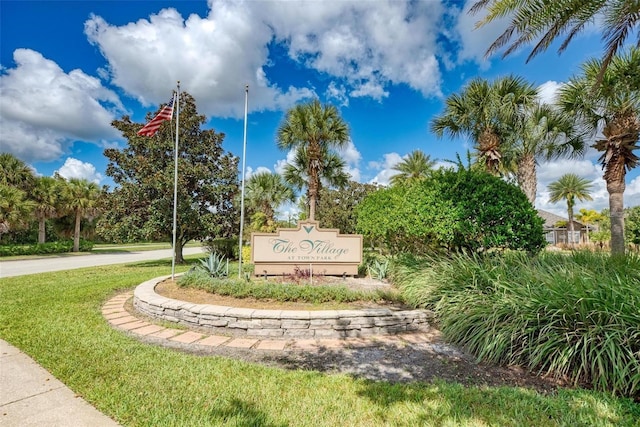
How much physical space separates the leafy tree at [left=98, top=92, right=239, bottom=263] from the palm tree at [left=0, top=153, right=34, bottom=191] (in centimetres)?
1240

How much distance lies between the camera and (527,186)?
12945 mm

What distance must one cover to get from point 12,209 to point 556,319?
23.7 meters

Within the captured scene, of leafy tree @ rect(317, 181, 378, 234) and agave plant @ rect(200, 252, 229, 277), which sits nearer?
agave plant @ rect(200, 252, 229, 277)

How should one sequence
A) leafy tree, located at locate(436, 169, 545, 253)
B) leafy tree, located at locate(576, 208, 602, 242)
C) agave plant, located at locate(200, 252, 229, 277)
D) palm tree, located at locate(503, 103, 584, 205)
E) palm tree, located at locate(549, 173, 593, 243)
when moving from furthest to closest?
1. leafy tree, located at locate(576, 208, 602, 242)
2. palm tree, located at locate(549, 173, 593, 243)
3. palm tree, located at locate(503, 103, 584, 205)
4. agave plant, located at locate(200, 252, 229, 277)
5. leafy tree, located at locate(436, 169, 545, 253)

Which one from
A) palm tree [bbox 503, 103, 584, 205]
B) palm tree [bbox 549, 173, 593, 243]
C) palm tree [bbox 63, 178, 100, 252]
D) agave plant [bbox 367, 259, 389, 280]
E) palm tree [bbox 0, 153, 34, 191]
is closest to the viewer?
agave plant [bbox 367, 259, 389, 280]

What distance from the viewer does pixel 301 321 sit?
4.17m

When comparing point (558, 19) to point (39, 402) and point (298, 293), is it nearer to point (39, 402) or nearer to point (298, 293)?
point (298, 293)

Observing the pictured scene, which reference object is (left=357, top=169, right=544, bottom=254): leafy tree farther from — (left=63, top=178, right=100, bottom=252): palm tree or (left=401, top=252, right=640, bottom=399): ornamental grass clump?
(left=63, top=178, right=100, bottom=252): palm tree

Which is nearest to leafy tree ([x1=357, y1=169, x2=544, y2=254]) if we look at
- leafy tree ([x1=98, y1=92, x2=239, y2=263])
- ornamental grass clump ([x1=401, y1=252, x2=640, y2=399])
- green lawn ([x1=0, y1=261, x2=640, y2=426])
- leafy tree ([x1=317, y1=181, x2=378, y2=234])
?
ornamental grass clump ([x1=401, y1=252, x2=640, y2=399])

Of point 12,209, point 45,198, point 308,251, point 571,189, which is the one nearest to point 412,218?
point 308,251

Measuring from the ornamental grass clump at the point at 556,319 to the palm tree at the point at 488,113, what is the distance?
8.88 metres

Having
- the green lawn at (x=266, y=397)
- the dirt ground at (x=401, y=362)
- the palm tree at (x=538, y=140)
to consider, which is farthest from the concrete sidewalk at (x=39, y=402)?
the palm tree at (x=538, y=140)

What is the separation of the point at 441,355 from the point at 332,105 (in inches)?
477

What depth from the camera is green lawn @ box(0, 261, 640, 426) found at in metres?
2.28
